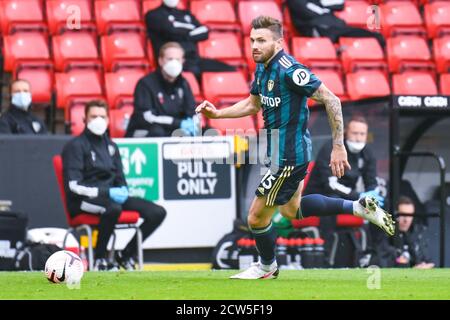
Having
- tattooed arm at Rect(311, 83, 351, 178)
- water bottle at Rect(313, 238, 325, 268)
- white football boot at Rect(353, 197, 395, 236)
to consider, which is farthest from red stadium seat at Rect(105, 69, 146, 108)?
tattooed arm at Rect(311, 83, 351, 178)

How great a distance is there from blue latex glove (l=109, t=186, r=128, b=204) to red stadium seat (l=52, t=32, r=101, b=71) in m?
3.73

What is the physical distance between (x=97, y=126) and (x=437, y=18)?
24.5 ft

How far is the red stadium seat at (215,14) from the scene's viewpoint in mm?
18031

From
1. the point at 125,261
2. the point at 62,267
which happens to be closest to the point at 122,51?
the point at 125,261

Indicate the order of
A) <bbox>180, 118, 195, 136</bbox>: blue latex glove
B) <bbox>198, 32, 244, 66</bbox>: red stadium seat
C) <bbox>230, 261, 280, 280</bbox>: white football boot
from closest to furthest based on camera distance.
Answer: <bbox>230, 261, 280, 280</bbox>: white football boot → <bbox>180, 118, 195, 136</bbox>: blue latex glove → <bbox>198, 32, 244, 66</bbox>: red stadium seat

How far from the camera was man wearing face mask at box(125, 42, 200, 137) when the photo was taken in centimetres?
1462

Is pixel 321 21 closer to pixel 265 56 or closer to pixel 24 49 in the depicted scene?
pixel 24 49

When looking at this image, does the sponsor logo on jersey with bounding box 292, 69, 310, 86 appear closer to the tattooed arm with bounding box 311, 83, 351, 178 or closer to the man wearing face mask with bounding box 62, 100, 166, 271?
the tattooed arm with bounding box 311, 83, 351, 178

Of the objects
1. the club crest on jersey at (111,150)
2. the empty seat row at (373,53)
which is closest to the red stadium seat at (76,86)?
the club crest on jersey at (111,150)

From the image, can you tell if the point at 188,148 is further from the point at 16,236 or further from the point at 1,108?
the point at 1,108

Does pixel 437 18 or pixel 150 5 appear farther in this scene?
pixel 437 18

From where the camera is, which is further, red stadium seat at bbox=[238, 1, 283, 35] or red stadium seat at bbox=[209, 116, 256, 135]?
red stadium seat at bbox=[238, 1, 283, 35]

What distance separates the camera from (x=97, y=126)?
44.3 feet

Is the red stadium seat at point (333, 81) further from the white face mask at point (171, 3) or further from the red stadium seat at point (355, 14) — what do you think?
the white face mask at point (171, 3)
